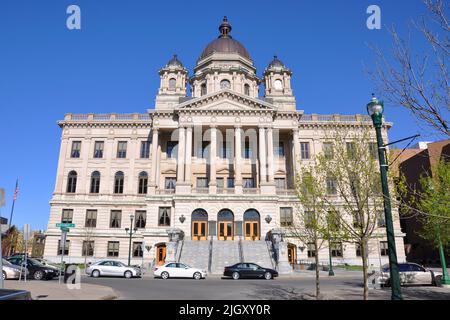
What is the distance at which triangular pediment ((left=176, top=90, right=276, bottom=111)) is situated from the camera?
150 ft

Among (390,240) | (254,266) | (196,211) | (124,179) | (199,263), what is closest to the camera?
(390,240)

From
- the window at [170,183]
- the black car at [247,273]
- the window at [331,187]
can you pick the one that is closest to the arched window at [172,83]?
the window at [170,183]

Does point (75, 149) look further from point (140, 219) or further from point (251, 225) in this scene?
point (251, 225)

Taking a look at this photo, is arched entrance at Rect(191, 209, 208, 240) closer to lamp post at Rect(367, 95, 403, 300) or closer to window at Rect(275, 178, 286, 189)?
window at Rect(275, 178, 286, 189)

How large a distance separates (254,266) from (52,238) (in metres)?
30.5

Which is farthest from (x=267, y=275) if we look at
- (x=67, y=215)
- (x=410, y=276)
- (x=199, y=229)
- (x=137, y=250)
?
(x=67, y=215)

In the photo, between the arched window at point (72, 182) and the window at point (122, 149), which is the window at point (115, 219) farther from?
the window at point (122, 149)

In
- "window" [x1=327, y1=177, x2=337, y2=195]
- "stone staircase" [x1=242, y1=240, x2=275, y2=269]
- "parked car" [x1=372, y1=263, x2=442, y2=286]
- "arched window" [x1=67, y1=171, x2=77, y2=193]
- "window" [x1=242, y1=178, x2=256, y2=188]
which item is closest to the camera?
"window" [x1=327, y1=177, x2=337, y2=195]

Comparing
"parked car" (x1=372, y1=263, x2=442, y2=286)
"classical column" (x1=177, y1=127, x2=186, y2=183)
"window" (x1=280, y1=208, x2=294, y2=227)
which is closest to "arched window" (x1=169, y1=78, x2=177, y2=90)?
"classical column" (x1=177, y1=127, x2=186, y2=183)

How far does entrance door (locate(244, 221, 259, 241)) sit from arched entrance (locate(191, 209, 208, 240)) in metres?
4.76

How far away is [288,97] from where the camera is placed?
5188 centimetres

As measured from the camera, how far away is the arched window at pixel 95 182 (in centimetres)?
4766
